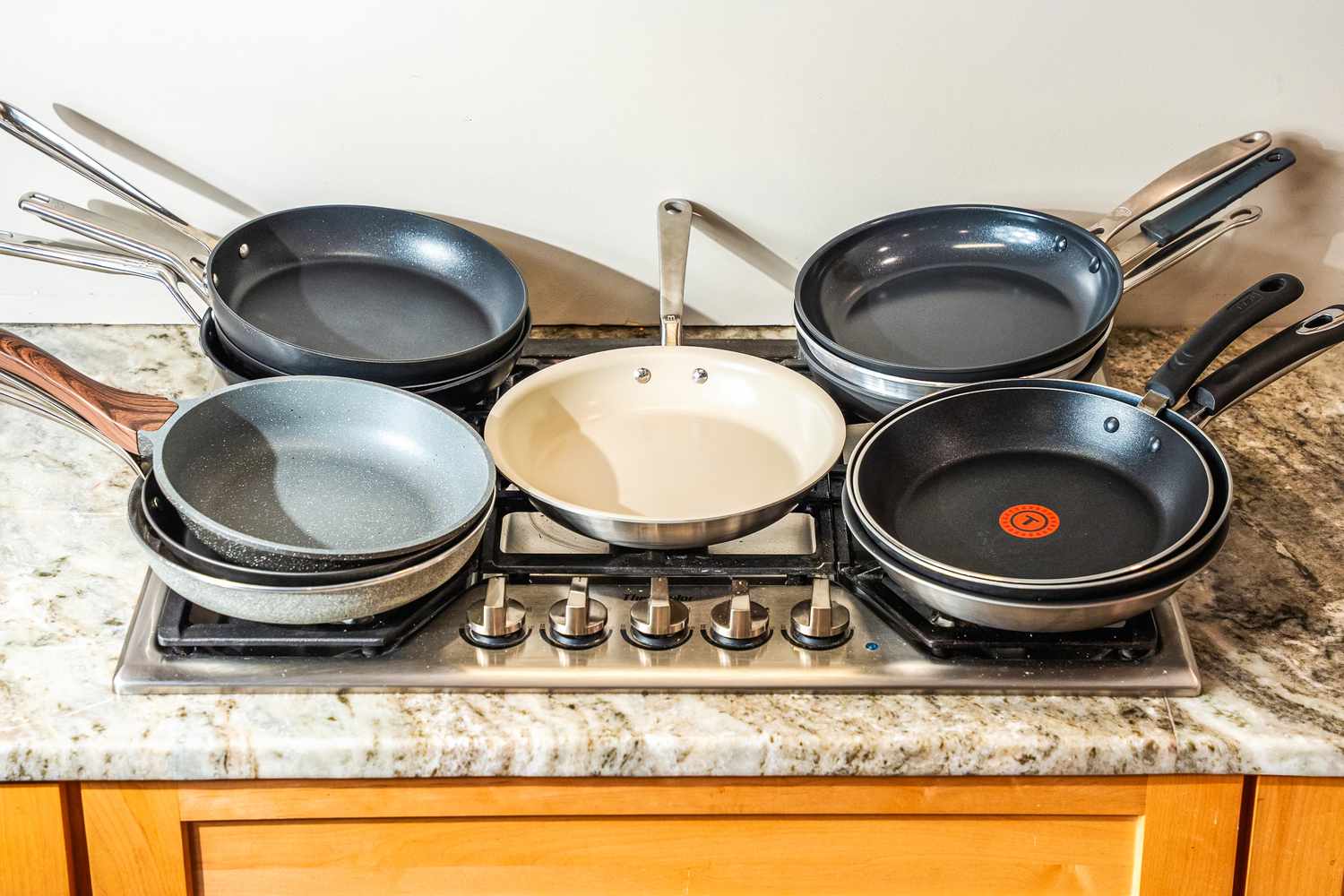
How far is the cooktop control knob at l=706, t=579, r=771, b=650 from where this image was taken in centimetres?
97

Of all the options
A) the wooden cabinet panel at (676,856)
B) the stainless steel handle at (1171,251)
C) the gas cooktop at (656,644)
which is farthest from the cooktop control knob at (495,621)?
the stainless steel handle at (1171,251)

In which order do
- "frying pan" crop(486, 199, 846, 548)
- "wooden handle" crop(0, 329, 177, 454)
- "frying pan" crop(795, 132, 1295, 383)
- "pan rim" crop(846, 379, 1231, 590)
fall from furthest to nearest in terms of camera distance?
"frying pan" crop(795, 132, 1295, 383) → "frying pan" crop(486, 199, 846, 548) → "wooden handle" crop(0, 329, 177, 454) → "pan rim" crop(846, 379, 1231, 590)

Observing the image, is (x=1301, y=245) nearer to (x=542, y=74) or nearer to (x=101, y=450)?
(x=542, y=74)

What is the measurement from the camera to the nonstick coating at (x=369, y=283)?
4.04 feet

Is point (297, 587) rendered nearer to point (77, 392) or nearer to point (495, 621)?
point (495, 621)

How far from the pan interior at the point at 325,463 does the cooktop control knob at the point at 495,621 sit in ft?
0.22

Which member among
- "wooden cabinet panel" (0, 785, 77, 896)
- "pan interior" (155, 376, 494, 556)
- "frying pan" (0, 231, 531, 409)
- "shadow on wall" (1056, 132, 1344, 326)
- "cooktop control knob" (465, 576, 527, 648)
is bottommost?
"wooden cabinet panel" (0, 785, 77, 896)

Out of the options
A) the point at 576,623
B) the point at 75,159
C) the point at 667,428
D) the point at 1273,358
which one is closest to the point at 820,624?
the point at 576,623

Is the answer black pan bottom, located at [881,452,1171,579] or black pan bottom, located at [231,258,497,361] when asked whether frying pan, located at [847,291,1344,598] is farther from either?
black pan bottom, located at [231,258,497,361]

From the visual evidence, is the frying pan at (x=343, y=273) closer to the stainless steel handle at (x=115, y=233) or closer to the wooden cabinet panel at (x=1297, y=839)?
the stainless steel handle at (x=115, y=233)

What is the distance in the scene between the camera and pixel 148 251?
48.5 inches

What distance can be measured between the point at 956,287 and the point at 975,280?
0.02 m

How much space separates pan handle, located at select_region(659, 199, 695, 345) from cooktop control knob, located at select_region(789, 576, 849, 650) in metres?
0.34

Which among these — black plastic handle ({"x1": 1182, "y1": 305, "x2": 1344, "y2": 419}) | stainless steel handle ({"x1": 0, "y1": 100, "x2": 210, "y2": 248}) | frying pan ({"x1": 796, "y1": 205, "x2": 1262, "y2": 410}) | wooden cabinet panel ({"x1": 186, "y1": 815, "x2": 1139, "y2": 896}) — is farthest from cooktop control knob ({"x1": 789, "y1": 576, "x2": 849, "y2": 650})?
stainless steel handle ({"x1": 0, "y1": 100, "x2": 210, "y2": 248})
